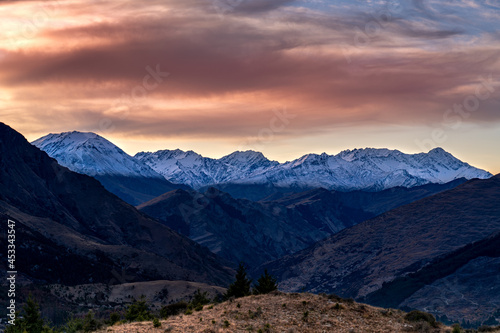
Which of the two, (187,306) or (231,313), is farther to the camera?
(187,306)

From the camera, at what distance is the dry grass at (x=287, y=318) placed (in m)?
67.4

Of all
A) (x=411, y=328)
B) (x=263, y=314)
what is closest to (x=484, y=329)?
(x=411, y=328)

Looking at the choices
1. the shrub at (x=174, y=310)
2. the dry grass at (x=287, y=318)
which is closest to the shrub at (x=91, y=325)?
the shrub at (x=174, y=310)

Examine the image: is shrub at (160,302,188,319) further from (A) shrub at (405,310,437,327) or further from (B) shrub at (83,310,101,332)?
(A) shrub at (405,310,437,327)

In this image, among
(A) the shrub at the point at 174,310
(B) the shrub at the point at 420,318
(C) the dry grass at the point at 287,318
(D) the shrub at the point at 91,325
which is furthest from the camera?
(A) the shrub at the point at 174,310

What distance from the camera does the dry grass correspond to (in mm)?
67375

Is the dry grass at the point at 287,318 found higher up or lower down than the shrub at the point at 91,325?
higher up

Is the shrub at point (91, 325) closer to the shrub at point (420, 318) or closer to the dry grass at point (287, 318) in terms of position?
the dry grass at point (287, 318)

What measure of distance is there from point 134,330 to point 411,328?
33622 mm

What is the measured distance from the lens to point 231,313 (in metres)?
72.9

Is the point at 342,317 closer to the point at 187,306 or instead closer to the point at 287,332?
the point at 287,332

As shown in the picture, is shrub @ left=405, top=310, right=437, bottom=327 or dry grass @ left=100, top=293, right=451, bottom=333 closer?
dry grass @ left=100, top=293, right=451, bottom=333

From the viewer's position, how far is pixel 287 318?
71.4 m

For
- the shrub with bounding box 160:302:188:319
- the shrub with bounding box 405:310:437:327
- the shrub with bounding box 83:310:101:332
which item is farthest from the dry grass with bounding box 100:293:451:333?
the shrub with bounding box 83:310:101:332
